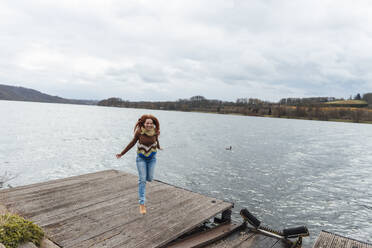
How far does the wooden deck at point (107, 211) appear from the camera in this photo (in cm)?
550

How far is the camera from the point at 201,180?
66.4 feet

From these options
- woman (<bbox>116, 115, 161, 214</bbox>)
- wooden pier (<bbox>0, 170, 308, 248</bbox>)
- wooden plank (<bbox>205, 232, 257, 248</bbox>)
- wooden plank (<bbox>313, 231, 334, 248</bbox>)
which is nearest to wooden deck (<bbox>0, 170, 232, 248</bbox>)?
wooden pier (<bbox>0, 170, 308, 248</bbox>)

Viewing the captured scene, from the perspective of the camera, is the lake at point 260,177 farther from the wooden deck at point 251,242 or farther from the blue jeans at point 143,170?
the blue jeans at point 143,170

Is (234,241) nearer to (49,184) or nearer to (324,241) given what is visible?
(324,241)

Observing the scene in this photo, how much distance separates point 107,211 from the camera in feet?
22.3

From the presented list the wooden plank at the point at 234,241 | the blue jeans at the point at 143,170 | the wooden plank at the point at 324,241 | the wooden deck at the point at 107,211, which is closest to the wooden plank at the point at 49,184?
the wooden deck at the point at 107,211

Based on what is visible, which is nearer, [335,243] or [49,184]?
[335,243]

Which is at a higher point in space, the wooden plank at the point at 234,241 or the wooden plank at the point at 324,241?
the wooden plank at the point at 324,241

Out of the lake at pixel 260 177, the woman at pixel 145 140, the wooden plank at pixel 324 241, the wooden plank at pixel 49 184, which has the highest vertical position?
the woman at pixel 145 140

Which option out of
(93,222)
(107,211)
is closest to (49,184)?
(107,211)

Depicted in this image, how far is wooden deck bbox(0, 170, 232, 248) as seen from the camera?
5500 millimetres

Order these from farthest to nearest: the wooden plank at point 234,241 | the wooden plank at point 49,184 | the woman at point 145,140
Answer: the wooden plank at point 49,184
the wooden plank at point 234,241
the woman at point 145,140

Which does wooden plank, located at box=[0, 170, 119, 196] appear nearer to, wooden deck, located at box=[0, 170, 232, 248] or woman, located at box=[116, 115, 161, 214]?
wooden deck, located at box=[0, 170, 232, 248]

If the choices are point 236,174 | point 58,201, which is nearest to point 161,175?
point 236,174
